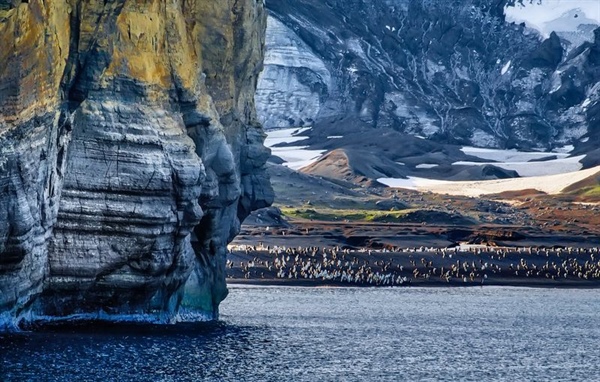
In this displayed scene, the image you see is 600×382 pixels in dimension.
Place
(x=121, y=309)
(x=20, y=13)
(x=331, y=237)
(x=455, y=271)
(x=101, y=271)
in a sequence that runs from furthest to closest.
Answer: (x=331, y=237) → (x=455, y=271) → (x=121, y=309) → (x=101, y=271) → (x=20, y=13)

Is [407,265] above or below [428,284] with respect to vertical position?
above

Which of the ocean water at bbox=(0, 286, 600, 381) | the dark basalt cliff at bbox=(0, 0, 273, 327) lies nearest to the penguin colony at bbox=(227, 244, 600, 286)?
the ocean water at bbox=(0, 286, 600, 381)

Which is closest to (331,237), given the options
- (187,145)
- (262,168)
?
(262,168)

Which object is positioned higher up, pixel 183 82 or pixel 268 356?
pixel 183 82

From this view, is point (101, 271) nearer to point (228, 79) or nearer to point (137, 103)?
point (137, 103)

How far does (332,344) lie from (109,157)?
15192 millimetres

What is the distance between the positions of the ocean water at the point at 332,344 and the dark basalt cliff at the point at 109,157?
2.17 meters

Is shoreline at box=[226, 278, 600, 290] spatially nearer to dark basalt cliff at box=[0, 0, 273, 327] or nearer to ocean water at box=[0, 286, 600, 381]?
ocean water at box=[0, 286, 600, 381]

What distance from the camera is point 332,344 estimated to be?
5759 cm

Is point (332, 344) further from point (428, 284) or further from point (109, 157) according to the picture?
point (428, 284)

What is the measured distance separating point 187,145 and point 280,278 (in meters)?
42.0

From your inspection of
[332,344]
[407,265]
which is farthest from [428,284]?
[332,344]

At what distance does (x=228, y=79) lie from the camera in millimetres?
63969

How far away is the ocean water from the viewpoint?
4494 cm
